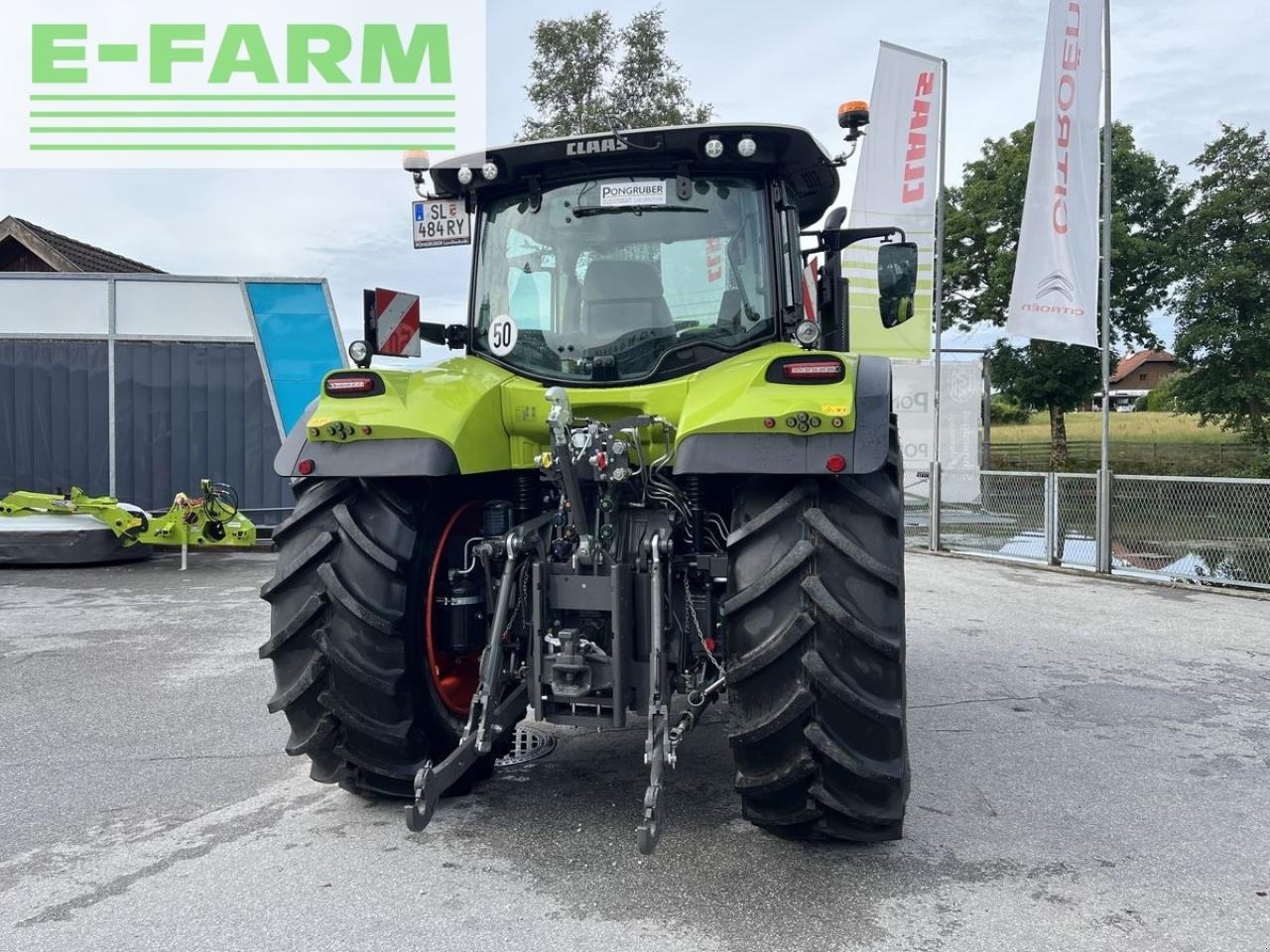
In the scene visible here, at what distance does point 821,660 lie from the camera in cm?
299

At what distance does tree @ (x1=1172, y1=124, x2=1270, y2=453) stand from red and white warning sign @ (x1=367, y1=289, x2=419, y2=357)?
2721 centimetres

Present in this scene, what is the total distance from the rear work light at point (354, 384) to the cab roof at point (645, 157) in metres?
0.97

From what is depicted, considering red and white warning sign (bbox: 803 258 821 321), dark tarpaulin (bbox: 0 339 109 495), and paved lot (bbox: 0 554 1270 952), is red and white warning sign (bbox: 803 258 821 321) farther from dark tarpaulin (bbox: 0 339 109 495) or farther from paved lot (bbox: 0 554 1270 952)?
dark tarpaulin (bbox: 0 339 109 495)

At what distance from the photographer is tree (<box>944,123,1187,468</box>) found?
2866 cm

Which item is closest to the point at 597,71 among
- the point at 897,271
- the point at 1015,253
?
the point at 1015,253

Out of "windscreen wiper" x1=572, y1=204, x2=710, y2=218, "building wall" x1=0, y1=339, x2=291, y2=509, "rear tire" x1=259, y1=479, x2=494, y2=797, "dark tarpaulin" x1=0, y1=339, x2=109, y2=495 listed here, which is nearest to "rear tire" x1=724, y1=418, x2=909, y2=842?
"rear tire" x1=259, y1=479, x2=494, y2=797

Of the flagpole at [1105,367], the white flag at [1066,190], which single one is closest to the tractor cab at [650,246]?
the flagpole at [1105,367]

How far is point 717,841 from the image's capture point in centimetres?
343

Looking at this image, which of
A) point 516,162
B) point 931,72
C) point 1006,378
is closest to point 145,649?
point 516,162

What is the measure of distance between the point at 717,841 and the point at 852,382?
162 cm

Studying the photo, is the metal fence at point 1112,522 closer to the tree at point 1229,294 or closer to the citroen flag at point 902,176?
the citroen flag at point 902,176

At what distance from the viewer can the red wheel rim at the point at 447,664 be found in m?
3.64

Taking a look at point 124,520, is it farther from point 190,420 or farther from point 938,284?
point 938,284

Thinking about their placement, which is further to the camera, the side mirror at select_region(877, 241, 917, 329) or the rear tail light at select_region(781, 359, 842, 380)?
the side mirror at select_region(877, 241, 917, 329)
